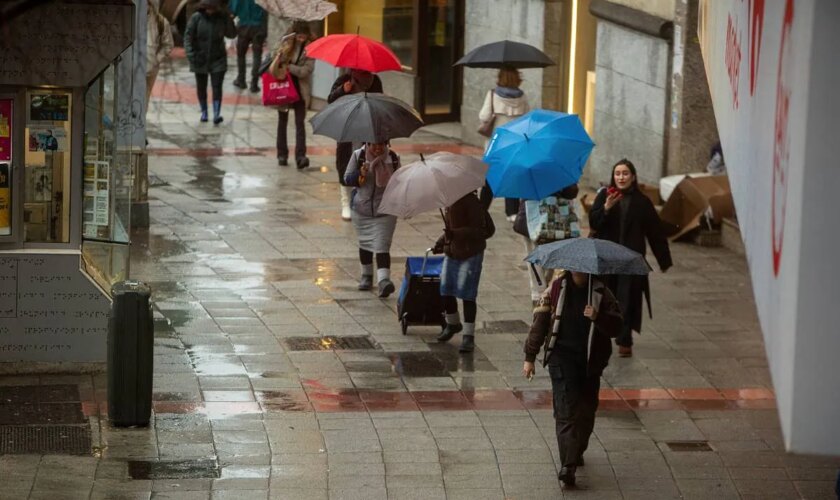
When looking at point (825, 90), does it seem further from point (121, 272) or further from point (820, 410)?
point (121, 272)

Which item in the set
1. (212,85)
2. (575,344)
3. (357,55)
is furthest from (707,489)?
(212,85)

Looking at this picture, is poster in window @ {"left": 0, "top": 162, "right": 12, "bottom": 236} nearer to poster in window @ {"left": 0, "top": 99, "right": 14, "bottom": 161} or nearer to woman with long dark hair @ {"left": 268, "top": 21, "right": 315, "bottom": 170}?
poster in window @ {"left": 0, "top": 99, "right": 14, "bottom": 161}

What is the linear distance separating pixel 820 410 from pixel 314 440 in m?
5.41

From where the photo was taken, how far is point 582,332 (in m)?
8.91

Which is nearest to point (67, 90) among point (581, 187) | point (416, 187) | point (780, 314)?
point (416, 187)

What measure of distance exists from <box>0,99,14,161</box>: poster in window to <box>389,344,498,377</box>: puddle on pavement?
3.15m

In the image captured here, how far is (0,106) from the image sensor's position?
1041 cm

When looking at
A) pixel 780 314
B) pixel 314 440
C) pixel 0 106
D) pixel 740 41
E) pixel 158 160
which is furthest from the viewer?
pixel 158 160

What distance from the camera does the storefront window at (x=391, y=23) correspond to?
1013 inches

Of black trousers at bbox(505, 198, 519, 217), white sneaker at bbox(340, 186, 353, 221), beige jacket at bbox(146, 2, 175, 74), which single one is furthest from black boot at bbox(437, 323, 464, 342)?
beige jacket at bbox(146, 2, 175, 74)

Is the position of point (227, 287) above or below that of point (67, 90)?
below

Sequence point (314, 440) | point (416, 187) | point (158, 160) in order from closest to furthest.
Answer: point (314, 440), point (416, 187), point (158, 160)

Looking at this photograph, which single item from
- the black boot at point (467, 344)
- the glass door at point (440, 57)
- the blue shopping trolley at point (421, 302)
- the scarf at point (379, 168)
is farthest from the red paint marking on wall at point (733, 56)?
the glass door at point (440, 57)

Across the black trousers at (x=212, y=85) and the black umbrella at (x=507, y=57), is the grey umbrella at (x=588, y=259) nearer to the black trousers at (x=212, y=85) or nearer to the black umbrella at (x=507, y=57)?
the black umbrella at (x=507, y=57)
